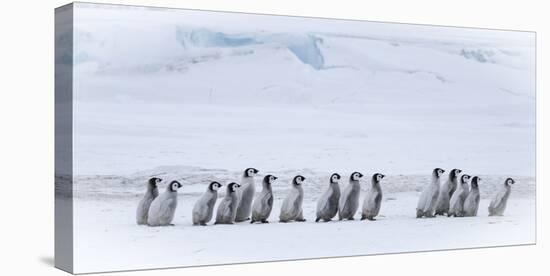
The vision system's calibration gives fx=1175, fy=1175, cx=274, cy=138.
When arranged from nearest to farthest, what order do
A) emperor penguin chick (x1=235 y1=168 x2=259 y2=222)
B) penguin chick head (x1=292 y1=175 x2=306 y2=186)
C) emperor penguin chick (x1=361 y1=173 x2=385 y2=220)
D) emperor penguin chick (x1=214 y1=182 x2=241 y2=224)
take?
emperor penguin chick (x1=214 y1=182 x2=241 y2=224)
emperor penguin chick (x1=235 y1=168 x2=259 y2=222)
penguin chick head (x1=292 y1=175 x2=306 y2=186)
emperor penguin chick (x1=361 y1=173 x2=385 y2=220)

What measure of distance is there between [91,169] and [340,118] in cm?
250

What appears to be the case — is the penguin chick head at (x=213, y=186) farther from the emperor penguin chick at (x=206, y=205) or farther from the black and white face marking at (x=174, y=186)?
the black and white face marking at (x=174, y=186)

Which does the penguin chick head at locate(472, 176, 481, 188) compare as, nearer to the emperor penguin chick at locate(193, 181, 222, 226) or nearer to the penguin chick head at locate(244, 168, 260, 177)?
the penguin chick head at locate(244, 168, 260, 177)

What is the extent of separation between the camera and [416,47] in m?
11.5

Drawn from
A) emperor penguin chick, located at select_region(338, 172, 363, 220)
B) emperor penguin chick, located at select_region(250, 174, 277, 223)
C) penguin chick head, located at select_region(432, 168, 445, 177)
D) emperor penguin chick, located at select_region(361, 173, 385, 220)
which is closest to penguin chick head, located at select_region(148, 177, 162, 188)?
emperor penguin chick, located at select_region(250, 174, 277, 223)

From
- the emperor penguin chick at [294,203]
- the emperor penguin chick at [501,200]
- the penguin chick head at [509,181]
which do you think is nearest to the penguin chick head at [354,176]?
the emperor penguin chick at [294,203]

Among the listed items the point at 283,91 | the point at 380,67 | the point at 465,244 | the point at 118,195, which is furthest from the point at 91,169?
the point at 465,244

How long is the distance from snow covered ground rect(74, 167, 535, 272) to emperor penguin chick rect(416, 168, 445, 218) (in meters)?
0.07

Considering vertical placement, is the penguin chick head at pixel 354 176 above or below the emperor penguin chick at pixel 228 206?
above

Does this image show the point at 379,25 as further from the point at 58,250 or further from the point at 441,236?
the point at 58,250

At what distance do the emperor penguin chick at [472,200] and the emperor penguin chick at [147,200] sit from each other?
3357 mm

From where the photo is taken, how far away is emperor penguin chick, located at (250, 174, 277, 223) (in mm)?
10680

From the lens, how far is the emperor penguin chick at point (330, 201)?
10969mm

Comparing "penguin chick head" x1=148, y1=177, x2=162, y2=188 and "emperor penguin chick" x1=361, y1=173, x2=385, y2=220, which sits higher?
"penguin chick head" x1=148, y1=177, x2=162, y2=188
